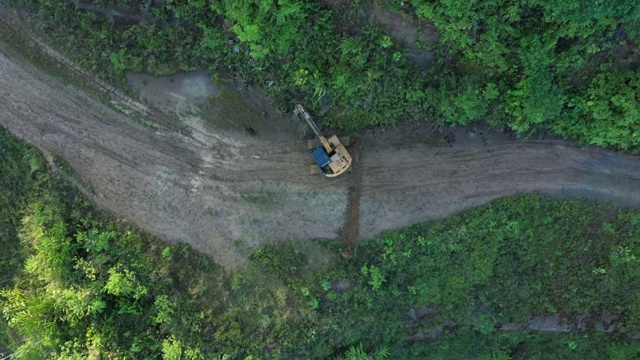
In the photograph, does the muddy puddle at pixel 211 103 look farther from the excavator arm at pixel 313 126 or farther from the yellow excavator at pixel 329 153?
the yellow excavator at pixel 329 153

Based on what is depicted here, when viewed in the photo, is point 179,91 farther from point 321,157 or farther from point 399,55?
point 399,55

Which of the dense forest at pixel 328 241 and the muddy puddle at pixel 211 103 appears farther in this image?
the muddy puddle at pixel 211 103

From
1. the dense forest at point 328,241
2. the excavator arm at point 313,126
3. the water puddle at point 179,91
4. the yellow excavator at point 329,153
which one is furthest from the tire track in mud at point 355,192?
the water puddle at point 179,91

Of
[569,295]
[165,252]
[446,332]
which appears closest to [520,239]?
[569,295]

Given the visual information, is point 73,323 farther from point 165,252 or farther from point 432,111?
point 432,111

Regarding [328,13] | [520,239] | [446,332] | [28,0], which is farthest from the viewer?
[446,332]
